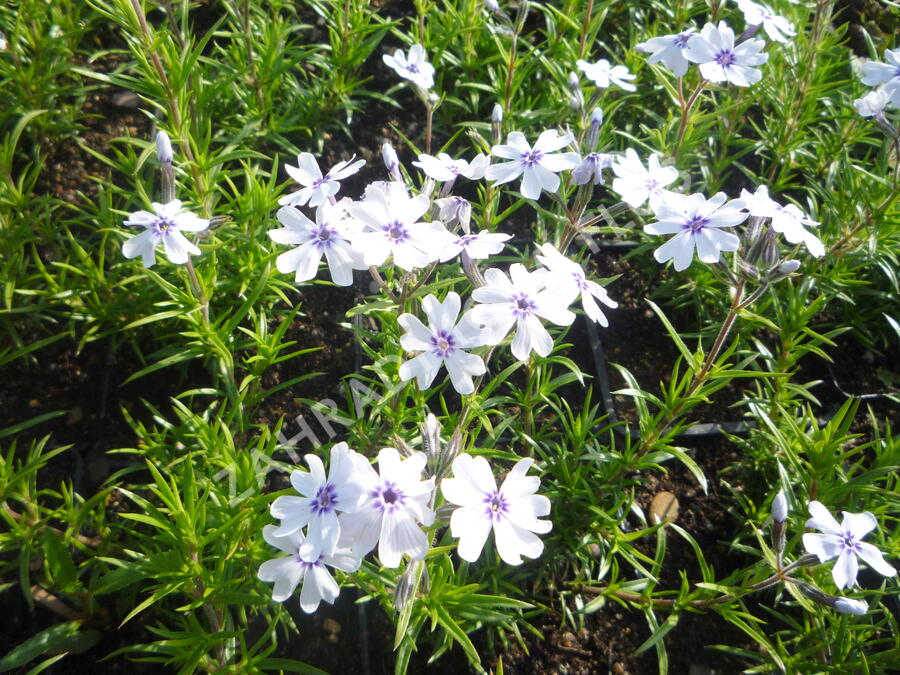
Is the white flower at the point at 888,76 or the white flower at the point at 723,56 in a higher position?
the white flower at the point at 723,56

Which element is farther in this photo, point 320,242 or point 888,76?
point 888,76

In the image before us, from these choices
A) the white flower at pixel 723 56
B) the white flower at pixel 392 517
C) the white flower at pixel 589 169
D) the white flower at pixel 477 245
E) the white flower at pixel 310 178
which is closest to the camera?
the white flower at pixel 392 517

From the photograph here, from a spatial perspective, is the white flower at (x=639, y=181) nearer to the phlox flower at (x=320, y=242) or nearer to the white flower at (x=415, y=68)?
the phlox flower at (x=320, y=242)

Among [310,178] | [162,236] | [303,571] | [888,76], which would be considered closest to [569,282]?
[310,178]

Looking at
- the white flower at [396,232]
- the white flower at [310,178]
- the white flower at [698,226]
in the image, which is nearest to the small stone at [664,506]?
the white flower at [698,226]

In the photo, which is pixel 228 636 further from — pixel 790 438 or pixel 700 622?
pixel 790 438

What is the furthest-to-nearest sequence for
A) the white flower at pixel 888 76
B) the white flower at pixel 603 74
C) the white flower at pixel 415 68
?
1. the white flower at pixel 415 68
2. the white flower at pixel 603 74
3. the white flower at pixel 888 76

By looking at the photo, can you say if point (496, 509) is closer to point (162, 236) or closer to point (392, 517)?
point (392, 517)

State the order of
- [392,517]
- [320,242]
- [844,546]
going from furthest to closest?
[844,546] < [320,242] < [392,517]
